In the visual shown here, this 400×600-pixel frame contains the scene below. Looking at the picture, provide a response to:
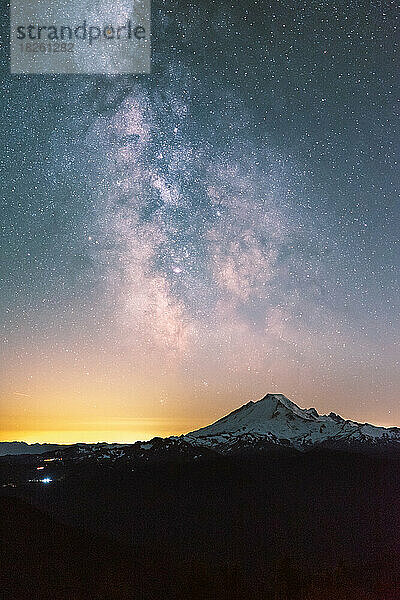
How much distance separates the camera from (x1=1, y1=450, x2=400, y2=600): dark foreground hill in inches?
2175

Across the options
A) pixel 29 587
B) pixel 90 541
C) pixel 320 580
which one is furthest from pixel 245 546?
pixel 29 587

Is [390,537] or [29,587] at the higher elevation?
[29,587]

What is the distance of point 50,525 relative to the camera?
68312 mm

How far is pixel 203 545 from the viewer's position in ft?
387

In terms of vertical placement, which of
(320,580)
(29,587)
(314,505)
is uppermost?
(29,587)

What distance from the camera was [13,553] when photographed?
54.7 metres

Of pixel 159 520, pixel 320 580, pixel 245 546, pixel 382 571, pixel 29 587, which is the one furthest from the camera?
pixel 159 520

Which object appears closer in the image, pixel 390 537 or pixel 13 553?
pixel 13 553

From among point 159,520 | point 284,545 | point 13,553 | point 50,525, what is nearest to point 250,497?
point 159,520

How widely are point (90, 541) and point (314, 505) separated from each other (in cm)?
13581

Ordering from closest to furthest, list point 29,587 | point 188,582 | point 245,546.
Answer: point 29,587 < point 188,582 < point 245,546

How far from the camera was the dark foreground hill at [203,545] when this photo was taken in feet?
181

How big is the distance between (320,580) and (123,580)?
3256 centimetres

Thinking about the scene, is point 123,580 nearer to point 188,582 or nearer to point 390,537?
point 188,582
